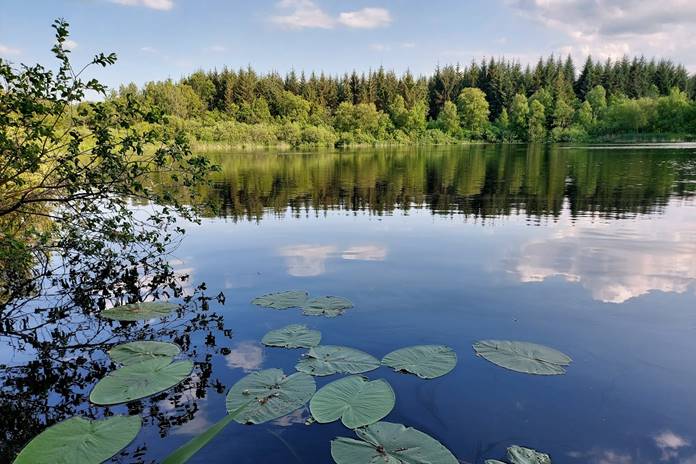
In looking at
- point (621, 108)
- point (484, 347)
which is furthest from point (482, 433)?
point (621, 108)

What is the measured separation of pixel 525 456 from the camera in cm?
388

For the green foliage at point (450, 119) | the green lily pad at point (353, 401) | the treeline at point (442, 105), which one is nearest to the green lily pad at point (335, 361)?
the green lily pad at point (353, 401)

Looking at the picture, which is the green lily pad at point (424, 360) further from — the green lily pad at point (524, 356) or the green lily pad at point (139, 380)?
the green lily pad at point (139, 380)

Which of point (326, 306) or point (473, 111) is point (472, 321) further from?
point (473, 111)

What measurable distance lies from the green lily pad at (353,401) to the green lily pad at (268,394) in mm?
222

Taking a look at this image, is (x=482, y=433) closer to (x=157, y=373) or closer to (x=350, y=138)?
(x=157, y=373)

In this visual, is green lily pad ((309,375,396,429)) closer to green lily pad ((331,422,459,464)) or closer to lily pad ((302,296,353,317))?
green lily pad ((331,422,459,464))

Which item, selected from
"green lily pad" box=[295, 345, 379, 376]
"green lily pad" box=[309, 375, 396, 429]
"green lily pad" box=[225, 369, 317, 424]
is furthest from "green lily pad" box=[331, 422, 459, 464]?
"green lily pad" box=[295, 345, 379, 376]

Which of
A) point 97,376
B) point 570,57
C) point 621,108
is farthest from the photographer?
→ point 570,57

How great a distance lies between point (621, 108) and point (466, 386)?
103 meters

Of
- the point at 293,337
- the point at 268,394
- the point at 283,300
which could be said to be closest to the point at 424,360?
the point at 293,337

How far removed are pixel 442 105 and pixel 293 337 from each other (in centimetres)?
11502

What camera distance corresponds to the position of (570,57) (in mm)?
112750

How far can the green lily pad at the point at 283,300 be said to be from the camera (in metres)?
7.62
